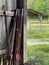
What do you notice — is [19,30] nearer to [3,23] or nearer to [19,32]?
[19,32]

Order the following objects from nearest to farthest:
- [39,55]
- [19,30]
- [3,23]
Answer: [3,23]
[19,30]
[39,55]

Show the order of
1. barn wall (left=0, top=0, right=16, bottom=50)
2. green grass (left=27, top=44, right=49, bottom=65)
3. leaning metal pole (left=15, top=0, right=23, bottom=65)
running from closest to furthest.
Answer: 1. barn wall (left=0, top=0, right=16, bottom=50)
2. leaning metal pole (left=15, top=0, right=23, bottom=65)
3. green grass (left=27, top=44, right=49, bottom=65)

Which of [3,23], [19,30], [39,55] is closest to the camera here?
[3,23]

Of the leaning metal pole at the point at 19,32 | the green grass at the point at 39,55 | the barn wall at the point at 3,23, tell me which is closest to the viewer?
the barn wall at the point at 3,23

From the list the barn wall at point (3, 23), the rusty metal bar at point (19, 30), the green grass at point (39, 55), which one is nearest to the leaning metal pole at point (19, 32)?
the rusty metal bar at point (19, 30)

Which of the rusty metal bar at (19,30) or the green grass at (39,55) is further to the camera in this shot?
the green grass at (39,55)

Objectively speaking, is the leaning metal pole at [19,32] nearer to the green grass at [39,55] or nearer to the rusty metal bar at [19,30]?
the rusty metal bar at [19,30]

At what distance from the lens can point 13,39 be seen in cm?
330

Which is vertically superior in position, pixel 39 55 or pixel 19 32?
pixel 19 32

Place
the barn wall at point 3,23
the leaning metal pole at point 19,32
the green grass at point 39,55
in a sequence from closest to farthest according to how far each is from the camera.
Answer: the barn wall at point 3,23
the leaning metal pole at point 19,32
the green grass at point 39,55

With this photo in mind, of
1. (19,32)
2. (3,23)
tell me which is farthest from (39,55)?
(3,23)

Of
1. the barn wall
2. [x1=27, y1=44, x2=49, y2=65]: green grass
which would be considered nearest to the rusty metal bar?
the barn wall

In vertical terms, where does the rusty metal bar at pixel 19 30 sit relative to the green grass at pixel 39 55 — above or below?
above

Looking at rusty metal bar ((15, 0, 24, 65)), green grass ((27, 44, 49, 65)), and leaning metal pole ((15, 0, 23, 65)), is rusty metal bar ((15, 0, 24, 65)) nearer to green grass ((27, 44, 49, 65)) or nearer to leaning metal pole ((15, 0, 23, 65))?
leaning metal pole ((15, 0, 23, 65))
